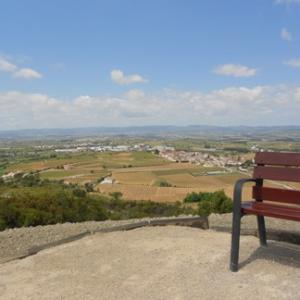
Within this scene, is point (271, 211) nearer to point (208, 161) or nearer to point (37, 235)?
point (37, 235)

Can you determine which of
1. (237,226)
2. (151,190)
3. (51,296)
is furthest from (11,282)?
(151,190)

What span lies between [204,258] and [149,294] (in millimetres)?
1064

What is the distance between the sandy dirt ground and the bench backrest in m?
0.65

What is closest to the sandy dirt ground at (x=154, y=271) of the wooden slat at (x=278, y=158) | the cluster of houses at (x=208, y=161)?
the wooden slat at (x=278, y=158)

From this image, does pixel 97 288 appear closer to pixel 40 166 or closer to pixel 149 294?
pixel 149 294

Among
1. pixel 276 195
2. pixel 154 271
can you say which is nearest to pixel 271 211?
pixel 276 195

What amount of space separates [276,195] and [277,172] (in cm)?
29

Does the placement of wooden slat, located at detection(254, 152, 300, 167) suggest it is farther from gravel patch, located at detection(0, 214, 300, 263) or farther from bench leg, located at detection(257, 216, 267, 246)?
gravel patch, located at detection(0, 214, 300, 263)

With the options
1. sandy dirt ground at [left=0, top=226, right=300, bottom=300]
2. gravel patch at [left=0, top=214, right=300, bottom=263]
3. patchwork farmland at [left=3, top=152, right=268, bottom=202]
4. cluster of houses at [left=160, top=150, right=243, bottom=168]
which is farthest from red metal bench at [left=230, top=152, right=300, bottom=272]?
cluster of houses at [left=160, top=150, right=243, bottom=168]

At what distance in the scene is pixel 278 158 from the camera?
15.1ft

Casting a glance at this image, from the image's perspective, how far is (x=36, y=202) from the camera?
12.9 metres

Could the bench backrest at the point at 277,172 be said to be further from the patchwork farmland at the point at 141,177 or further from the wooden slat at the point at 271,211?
the patchwork farmland at the point at 141,177

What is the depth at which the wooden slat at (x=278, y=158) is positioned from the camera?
447 cm

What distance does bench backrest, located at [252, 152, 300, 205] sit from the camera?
4.46m
